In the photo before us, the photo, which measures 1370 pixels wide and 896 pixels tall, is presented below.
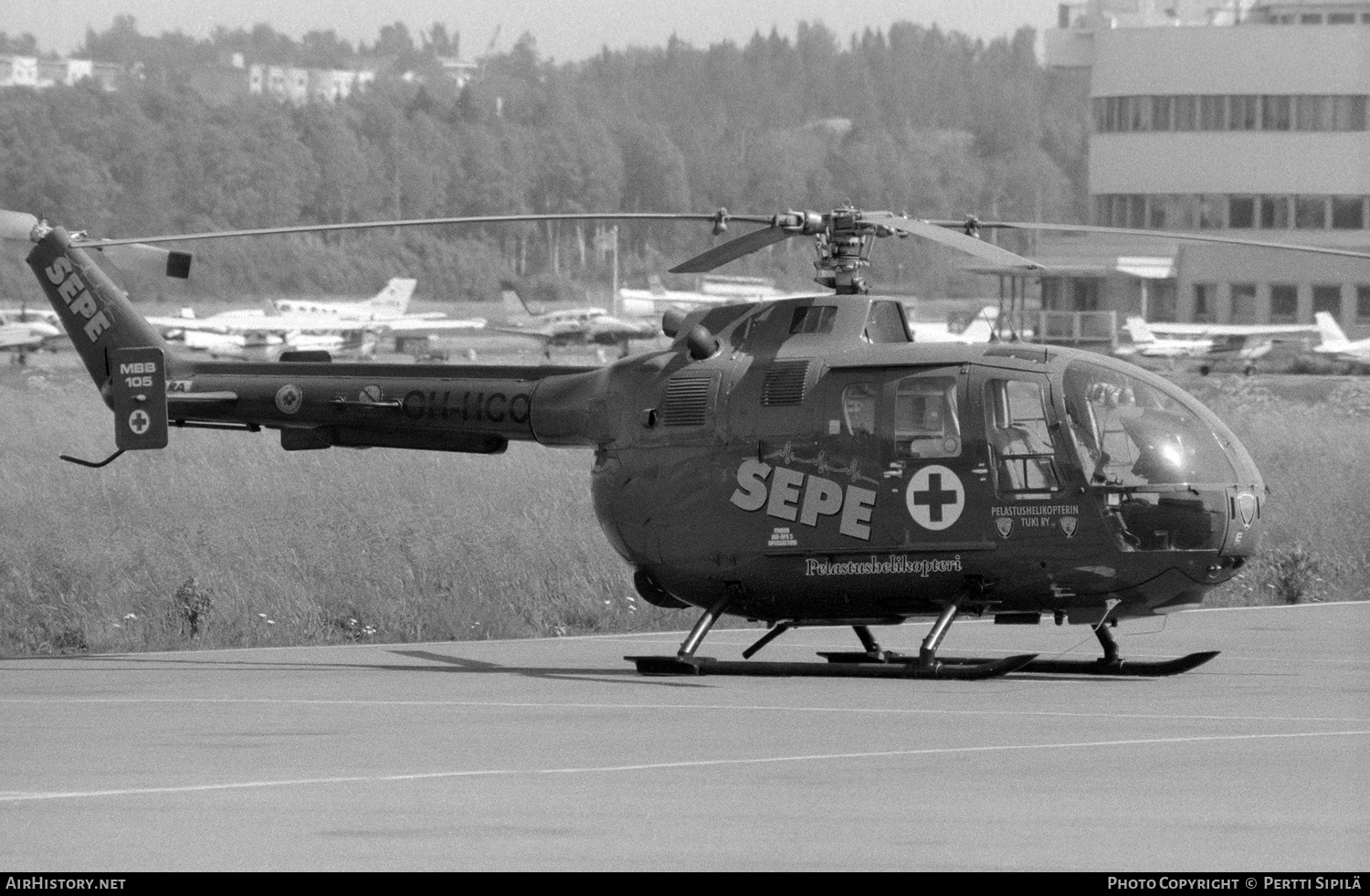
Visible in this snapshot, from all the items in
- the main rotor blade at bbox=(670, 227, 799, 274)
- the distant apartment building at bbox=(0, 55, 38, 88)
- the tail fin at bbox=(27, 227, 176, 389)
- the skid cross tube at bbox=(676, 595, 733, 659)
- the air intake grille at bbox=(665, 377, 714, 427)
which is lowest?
the skid cross tube at bbox=(676, 595, 733, 659)

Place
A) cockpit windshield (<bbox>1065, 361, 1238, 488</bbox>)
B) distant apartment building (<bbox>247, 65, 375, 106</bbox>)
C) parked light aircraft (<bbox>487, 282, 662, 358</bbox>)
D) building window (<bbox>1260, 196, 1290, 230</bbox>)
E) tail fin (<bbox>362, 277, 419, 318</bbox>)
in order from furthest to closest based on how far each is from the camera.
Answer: distant apartment building (<bbox>247, 65, 375, 106</bbox>) < tail fin (<bbox>362, 277, 419, 318</bbox>) < parked light aircraft (<bbox>487, 282, 662, 358</bbox>) < building window (<bbox>1260, 196, 1290, 230</bbox>) < cockpit windshield (<bbox>1065, 361, 1238, 488</bbox>)

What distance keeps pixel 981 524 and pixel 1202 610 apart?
19.4 ft

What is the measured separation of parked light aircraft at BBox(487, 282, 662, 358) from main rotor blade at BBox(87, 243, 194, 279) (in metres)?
62.8

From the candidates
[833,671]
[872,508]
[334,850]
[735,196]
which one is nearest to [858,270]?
[872,508]

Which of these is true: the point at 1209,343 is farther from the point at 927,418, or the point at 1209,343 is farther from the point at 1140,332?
the point at 927,418

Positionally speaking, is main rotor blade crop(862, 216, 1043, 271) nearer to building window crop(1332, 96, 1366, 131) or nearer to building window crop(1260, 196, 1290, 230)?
building window crop(1260, 196, 1290, 230)

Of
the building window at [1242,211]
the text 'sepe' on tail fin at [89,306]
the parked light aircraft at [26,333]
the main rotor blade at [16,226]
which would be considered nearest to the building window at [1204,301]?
the building window at [1242,211]

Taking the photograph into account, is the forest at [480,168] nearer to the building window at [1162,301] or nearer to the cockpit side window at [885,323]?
the building window at [1162,301]

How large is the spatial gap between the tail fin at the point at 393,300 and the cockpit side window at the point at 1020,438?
68797 millimetres

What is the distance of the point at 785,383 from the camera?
12648mm

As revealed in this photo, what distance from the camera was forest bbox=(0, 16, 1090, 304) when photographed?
247 ft

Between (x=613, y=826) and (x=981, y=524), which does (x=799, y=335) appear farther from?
(x=613, y=826)

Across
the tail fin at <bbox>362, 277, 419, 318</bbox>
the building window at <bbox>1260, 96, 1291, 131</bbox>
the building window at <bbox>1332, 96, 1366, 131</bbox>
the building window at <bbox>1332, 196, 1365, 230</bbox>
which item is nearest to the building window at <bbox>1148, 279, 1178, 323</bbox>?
the building window at <bbox>1332, 196, 1365, 230</bbox>

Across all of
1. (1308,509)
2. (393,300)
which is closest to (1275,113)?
(393,300)
